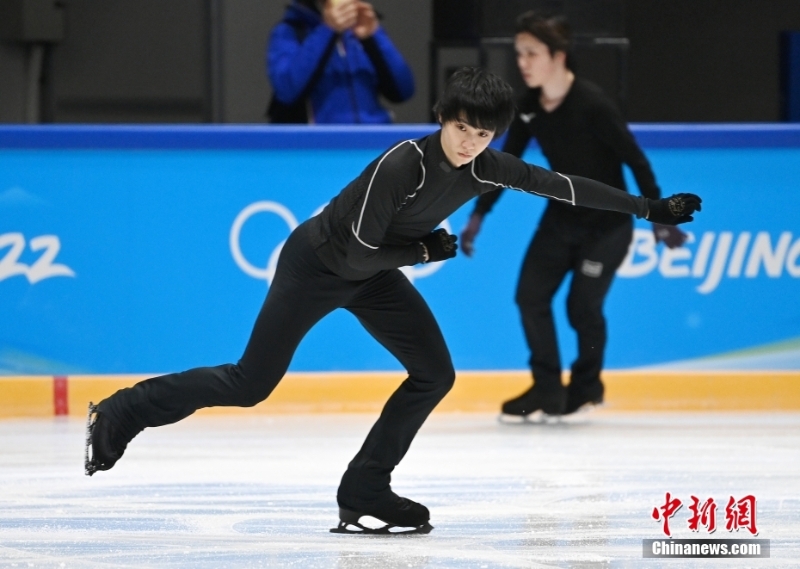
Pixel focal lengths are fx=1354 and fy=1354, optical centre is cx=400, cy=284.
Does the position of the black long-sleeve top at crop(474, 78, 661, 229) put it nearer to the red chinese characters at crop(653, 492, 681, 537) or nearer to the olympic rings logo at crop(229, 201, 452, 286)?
the olympic rings logo at crop(229, 201, 452, 286)

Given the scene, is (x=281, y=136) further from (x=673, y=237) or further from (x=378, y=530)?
(x=378, y=530)

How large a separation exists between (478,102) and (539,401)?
273cm

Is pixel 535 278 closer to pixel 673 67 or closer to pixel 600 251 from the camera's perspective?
pixel 600 251

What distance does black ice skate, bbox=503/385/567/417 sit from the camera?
19.0 feet

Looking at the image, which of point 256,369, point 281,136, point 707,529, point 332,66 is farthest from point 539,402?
point 256,369

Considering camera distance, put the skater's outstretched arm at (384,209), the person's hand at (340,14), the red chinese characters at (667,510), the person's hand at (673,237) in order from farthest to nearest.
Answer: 1. the person's hand at (340,14)
2. the person's hand at (673,237)
3. the red chinese characters at (667,510)
4. the skater's outstretched arm at (384,209)

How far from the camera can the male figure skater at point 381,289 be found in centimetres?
340

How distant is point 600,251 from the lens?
570 centimetres

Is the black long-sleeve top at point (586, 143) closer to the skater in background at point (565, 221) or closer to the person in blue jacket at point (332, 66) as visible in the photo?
the skater in background at point (565, 221)

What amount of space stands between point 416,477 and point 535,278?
1490 millimetres

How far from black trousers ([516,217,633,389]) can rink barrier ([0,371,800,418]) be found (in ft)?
1.45

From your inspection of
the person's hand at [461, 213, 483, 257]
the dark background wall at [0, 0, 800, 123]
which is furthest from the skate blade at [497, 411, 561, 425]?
the dark background wall at [0, 0, 800, 123]

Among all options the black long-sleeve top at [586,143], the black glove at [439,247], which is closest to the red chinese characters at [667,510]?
the black glove at [439,247]

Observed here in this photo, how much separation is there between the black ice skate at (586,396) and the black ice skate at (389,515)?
225 centimetres
